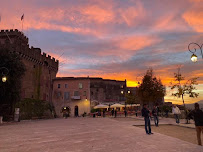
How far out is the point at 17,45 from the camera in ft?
100

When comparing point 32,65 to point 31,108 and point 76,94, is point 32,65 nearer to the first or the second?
point 31,108

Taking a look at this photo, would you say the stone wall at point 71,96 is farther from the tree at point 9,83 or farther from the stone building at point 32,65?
the tree at point 9,83

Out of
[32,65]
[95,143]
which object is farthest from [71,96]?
[95,143]

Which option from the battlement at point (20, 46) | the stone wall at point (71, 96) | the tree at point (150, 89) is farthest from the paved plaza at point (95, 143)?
the stone wall at point (71, 96)

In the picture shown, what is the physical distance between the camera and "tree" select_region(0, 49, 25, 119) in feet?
70.8

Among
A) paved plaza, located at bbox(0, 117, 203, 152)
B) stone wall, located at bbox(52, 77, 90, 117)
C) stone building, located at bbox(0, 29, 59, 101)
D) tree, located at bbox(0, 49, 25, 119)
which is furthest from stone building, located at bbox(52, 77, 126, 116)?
paved plaza, located at bbox(0, 117, 203, 152)

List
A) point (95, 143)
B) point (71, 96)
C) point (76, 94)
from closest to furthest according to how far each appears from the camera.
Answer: point (95, 143) → point (71, 96) → point (76, 94)

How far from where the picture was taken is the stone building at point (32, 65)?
3110cm

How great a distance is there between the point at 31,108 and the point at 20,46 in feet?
38.5

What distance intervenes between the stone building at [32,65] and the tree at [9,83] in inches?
281

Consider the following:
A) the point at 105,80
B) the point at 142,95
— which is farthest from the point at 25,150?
the point at 105,80

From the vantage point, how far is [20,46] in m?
31.1

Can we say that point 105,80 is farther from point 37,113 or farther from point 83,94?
point 37,113

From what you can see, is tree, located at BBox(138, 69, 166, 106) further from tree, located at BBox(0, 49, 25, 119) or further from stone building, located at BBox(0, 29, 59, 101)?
stone building, located at BBox(0, 29, 59, 101)
